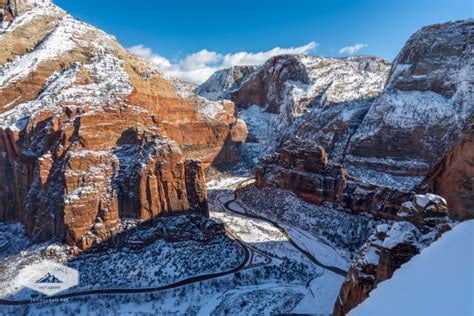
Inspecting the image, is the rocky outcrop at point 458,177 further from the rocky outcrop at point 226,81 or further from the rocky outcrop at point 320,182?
the rocky outcrop at point 226,81

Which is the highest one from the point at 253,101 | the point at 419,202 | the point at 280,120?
the point at 253,101

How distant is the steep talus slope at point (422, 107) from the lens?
84037mm

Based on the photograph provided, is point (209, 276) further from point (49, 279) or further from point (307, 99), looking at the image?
point (307, 99)

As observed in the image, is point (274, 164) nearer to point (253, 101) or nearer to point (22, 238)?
point (22, 238)

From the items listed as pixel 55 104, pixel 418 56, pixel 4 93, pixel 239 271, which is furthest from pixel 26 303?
pixel 418 56

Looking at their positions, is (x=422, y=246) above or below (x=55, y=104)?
below

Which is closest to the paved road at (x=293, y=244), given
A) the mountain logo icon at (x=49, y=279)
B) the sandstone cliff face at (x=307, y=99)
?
the sandstone cliff face at (x=307, y=99)

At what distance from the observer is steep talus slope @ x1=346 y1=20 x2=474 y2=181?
84.0m

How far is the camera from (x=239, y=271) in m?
49.4

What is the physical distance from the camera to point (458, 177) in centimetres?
3516

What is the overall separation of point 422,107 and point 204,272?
7174 centimetres

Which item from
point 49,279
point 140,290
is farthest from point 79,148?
point 140,290

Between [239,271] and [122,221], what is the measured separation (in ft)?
60.3

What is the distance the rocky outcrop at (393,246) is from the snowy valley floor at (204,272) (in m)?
22.7
